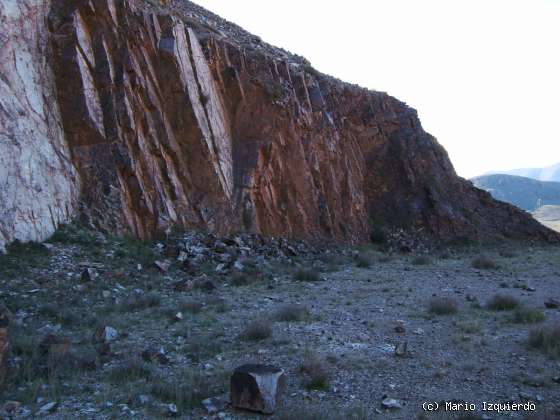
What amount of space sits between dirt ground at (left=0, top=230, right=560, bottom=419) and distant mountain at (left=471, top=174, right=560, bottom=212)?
118m

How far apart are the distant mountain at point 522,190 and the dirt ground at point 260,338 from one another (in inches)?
4643

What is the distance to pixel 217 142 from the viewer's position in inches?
733

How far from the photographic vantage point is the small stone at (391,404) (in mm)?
5684

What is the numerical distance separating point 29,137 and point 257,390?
33.3ft

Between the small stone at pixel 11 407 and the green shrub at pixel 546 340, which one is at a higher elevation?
the small stone at pixel 11 407

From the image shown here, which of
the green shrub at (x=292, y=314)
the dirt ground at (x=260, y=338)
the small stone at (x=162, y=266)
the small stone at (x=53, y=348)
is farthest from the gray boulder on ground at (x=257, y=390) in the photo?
the small stone at (x=162, y=266)

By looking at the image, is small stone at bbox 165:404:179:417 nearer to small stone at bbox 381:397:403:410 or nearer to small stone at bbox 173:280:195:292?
small stone at bbox 381:397:403:410

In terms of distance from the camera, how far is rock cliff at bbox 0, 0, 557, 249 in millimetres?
14609

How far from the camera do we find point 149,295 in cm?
1071

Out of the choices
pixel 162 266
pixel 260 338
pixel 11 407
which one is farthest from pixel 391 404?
pixel 162 266

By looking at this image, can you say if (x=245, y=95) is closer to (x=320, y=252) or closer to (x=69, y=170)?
(x=320, y=252)

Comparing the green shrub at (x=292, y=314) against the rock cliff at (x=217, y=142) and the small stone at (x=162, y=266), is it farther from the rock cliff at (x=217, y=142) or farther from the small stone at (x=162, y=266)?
the rock cliff at (x=217, y=142)

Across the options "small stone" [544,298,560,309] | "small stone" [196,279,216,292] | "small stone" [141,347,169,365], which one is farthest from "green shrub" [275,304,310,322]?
"small stone" [544,298,560,309]

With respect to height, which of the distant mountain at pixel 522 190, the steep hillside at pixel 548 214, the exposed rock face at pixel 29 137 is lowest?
the steep hillside at pixel 548 214
